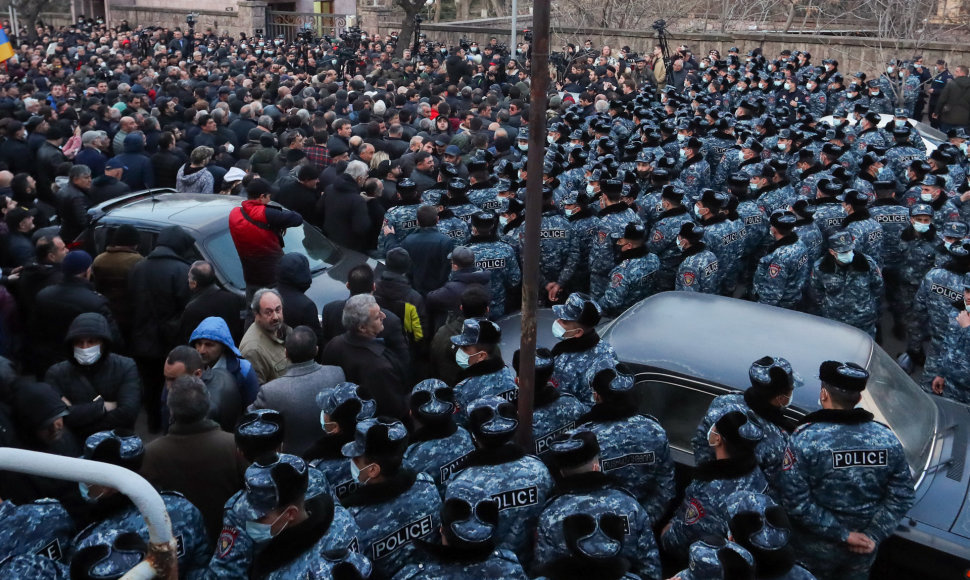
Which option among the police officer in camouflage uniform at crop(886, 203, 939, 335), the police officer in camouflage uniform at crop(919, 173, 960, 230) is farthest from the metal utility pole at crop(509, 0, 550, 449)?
the police officer in camouflage uniform at crop(919, 173, 960, 230)

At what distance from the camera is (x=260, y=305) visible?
592 centimetres

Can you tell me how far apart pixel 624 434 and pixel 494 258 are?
3.40 meters

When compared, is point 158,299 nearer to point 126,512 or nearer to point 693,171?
point 126,512

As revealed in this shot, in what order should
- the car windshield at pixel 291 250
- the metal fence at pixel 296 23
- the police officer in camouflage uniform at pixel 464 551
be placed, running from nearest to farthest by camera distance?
the police officer in camouflage uniform at pixel 464 551
the car windshield at pixel 291 250
the metal fence at pixel 296 23

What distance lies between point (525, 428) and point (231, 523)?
59.5 inches

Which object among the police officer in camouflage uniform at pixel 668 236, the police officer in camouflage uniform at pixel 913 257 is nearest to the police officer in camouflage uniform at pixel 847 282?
the police officer in camouflage uniform at pixel 913 257

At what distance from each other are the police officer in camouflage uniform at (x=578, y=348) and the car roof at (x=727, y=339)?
1.15 feet

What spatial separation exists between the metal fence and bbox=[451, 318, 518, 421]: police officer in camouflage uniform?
114 ft

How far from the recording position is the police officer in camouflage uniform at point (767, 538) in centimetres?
331

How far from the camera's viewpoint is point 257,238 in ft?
24.8

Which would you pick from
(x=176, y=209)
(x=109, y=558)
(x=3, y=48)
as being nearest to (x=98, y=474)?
(x=109, y=558)

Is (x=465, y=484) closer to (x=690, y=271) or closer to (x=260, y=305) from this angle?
(x=260, y=305)

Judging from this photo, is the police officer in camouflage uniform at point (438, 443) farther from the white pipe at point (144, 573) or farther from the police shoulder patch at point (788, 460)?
the white pipe at point (144, 573)

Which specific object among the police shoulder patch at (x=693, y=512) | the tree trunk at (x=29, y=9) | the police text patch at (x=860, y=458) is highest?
the tree trunk at (x=29, y=9)
